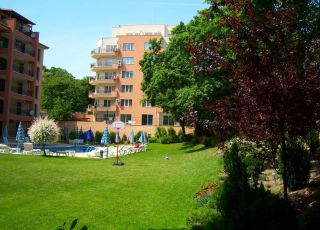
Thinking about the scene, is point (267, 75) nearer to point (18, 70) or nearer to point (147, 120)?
point (18, 70)

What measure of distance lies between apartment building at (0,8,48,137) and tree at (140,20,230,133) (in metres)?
18.2

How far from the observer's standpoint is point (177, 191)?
13.9 m

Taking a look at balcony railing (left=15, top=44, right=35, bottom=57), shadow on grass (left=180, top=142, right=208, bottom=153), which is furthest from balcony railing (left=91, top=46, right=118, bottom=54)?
shadow on grass (left=180, top=142, right=208, bottom=153)

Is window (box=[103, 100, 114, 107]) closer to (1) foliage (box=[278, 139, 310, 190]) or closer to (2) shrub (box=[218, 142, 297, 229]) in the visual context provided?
(1) foliage (box=[278, 139, 310, 190])

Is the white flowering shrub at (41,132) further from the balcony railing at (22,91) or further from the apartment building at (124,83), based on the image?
the apartment building at (124,83)

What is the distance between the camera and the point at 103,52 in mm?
77438

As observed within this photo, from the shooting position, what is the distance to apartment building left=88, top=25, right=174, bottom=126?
72.2m

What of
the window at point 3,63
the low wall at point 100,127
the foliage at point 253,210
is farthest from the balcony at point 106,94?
the foliage at point 253,210

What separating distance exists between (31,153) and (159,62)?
2092 centimetres

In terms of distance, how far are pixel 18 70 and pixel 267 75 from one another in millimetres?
53838

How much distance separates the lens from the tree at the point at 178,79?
34.5 m

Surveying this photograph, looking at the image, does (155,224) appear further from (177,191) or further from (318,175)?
(318,175)

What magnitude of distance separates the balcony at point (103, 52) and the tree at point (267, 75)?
68.2 m

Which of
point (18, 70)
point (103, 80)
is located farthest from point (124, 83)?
point (18, 70)
